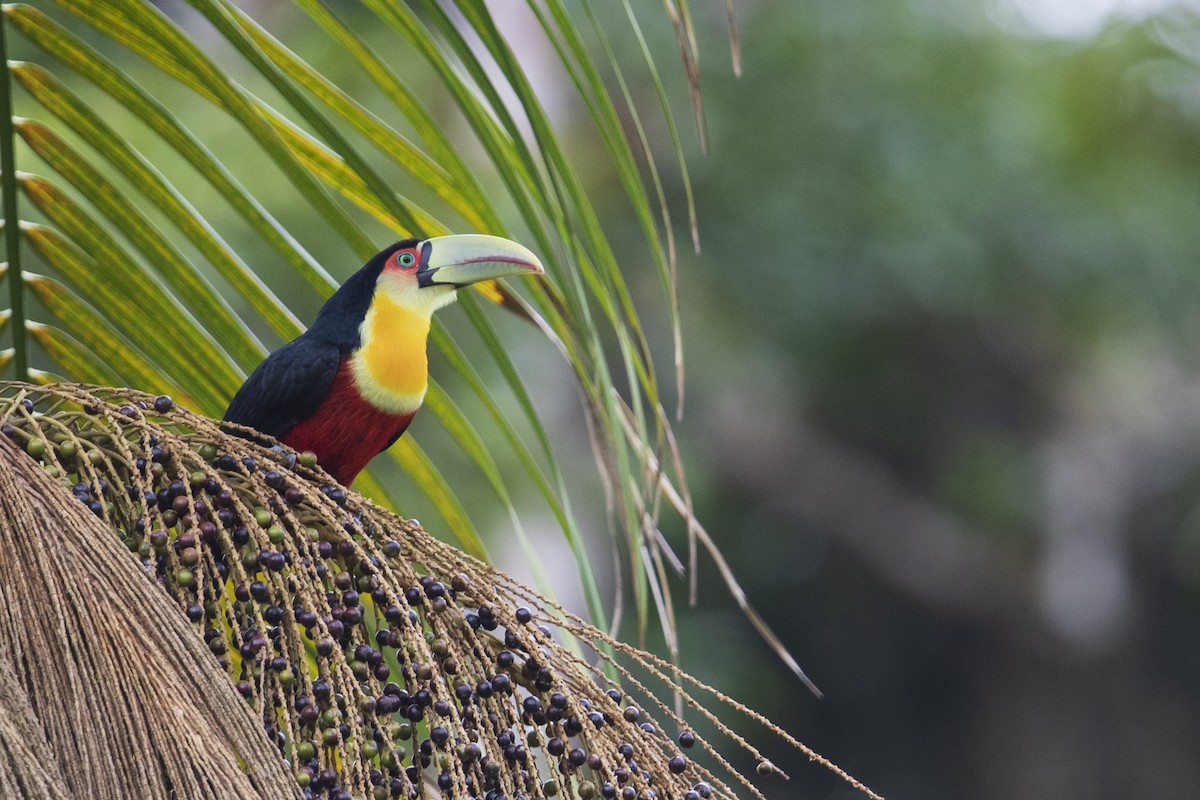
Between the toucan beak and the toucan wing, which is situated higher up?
the toucan beak

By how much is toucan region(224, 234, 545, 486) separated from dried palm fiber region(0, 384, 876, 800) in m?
0.50

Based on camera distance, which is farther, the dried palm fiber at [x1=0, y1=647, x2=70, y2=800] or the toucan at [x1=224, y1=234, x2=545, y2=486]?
the toucan at [x1=224, y1=234, x2=545, y2=486]

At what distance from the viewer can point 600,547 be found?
25.4 ft

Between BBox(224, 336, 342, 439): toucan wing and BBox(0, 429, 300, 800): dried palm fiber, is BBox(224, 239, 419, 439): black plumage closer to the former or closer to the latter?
BBox(224, 336, 342, 439): toucan wing

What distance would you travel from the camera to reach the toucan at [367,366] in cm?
136

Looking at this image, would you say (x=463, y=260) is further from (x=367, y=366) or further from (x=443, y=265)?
(x=367, y=366)

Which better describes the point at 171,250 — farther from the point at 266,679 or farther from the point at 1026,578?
the point at 1026,578

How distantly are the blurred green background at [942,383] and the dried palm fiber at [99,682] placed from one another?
586cm

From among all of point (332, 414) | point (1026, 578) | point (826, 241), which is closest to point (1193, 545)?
point (1026, 578)

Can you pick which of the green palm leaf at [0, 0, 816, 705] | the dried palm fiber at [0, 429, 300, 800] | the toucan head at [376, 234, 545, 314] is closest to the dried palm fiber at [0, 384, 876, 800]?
the dried palm fiber at [0, 429, 300, 800]

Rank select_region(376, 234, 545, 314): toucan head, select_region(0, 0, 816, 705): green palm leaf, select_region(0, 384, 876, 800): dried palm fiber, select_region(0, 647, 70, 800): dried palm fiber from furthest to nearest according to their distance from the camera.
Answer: select_region(376, 234, 545, 314): toucan head
select_region(0, 0, 816, 705): green palm leaf
select_region(0, 384, 876, 800): dried palm fiber
select_region(0, 647, 70, 800): dried palm fiber

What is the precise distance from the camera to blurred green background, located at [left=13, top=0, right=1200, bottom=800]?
7480 millimetres

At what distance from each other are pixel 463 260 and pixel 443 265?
2 cm

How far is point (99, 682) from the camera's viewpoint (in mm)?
670
